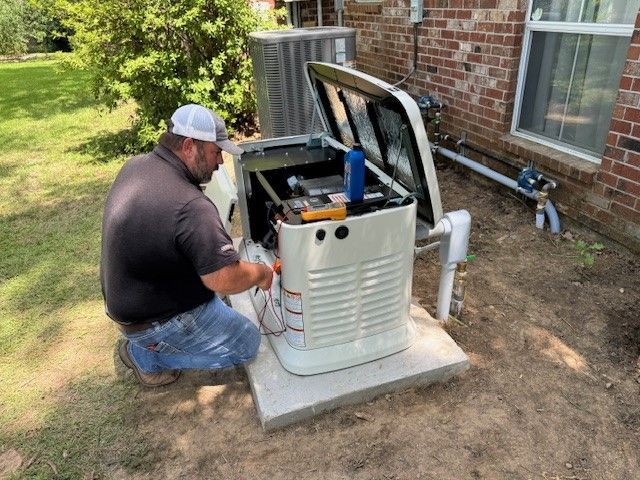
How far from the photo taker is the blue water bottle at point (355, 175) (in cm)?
214

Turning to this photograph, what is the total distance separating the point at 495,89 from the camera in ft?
13.1

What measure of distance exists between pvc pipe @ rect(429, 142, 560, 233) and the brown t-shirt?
264cm

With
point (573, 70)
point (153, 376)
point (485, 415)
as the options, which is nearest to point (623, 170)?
point (573, 70)

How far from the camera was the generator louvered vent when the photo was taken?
14.8ft

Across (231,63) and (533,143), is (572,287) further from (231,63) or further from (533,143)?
(231,63)

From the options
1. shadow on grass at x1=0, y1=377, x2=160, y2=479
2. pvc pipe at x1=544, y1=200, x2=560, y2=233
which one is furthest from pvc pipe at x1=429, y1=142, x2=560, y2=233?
shadow on grass at x1=0, y1=377, x2=160, y2=479

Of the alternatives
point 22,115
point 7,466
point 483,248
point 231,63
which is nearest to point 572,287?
point 483,248

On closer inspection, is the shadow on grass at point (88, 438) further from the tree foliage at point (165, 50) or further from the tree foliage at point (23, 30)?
the tree foliage at point (23, 30)

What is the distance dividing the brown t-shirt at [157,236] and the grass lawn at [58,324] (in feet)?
2.12

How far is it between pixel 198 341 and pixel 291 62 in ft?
10.2

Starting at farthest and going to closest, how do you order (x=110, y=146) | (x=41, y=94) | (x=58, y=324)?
1. (x=41, y=94)
2. (x=110, y=146)
3. (x=58, y=324)

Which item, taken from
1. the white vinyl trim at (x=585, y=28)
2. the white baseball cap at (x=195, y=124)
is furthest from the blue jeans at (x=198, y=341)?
the white vinyl trim at (x=585, y=28)

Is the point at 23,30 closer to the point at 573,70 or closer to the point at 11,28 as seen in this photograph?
the point at 11,28

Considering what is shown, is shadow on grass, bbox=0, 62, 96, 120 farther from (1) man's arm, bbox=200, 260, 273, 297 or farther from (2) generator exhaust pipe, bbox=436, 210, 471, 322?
(2) generator exhaust pipe, bbox=436, 210, 471, 322
